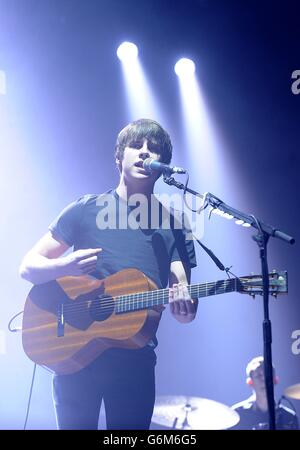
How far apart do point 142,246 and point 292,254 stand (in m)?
1.59

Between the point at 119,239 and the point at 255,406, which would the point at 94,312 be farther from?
the point at 255,406

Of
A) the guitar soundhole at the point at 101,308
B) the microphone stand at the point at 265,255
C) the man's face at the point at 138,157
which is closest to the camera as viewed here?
the microphone stand at the point at 265,255

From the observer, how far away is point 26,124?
3732mm

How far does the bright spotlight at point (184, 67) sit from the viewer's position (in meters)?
4.06

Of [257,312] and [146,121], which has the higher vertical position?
[146,121]

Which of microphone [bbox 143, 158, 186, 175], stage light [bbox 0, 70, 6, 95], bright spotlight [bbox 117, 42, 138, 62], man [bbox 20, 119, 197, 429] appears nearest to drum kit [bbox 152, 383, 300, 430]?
man [bbox 20, 119, 197, 429]

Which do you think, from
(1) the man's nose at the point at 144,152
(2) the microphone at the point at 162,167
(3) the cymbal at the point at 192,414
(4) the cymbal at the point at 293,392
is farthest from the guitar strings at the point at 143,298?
(4) the cymbal at the point at 293,392

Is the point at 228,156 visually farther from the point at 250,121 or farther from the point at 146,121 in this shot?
the point at 146,121

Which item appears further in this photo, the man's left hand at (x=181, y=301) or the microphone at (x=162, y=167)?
the man's left hand at (x=181, y=301)

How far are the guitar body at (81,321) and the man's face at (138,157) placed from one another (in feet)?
1.90

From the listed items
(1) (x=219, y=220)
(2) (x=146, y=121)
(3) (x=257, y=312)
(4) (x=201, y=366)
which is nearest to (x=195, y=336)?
(4) (x=201, y=366)
